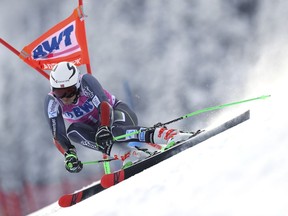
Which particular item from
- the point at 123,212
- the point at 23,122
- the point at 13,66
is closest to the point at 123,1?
the point at 13,66

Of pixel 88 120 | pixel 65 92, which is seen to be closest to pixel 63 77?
pixel 65 92

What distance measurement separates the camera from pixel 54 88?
16.8 feet

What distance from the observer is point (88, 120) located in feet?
18.5

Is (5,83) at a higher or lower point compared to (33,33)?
lower

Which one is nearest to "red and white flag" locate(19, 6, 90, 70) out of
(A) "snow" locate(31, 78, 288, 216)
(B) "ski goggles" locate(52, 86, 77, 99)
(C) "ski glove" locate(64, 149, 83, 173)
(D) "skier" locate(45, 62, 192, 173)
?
(D) "skier" locate(45, 62, 192, 173)

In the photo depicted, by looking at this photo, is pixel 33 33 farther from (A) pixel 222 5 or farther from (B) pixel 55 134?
(B) pixel 55 134

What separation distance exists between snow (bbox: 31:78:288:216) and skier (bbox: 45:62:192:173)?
4.53ft

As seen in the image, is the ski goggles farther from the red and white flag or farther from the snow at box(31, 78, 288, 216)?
the red and white flag

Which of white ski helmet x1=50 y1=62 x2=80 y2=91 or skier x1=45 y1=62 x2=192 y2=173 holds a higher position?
white ski helmet x1=50 y1=62 x2=80 y2=91

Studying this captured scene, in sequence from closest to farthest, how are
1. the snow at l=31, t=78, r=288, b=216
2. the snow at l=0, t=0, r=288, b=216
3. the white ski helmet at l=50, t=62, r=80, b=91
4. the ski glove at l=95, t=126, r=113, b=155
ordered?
the snow at l=31, t=78, r=288, b=216, the ski glove at l=95, t=126, r=113, b=155, the white ski helmet at l=50, t=62, r=80, b=91, the snow at l=0, t=0, r=288, b=216

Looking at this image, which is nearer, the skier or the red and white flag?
the skier

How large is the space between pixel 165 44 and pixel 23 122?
6719 mm

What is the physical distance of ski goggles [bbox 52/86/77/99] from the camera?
16.8ft

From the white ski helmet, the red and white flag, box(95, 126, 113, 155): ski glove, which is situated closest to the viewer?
box(95, 126, 113, 155): ski glove
